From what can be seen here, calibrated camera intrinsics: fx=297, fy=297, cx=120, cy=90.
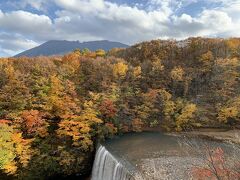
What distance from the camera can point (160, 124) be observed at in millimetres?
37469

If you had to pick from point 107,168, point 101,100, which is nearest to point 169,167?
point 107,168

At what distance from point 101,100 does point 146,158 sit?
1238 cm

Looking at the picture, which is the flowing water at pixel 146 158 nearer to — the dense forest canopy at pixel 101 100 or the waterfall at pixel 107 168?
the waterfall at pixel 107 168

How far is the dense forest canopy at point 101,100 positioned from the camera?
91.3ft

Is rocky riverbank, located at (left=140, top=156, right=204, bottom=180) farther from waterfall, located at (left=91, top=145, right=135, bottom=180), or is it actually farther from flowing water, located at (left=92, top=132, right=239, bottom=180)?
waterfall, located at (left=91, top=145, right=135, bottom=180)

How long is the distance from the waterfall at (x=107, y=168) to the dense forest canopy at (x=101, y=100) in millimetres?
2599

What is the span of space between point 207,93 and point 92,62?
17.2m

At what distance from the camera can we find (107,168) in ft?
76.8

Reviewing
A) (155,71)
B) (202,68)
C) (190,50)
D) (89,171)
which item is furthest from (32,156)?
(190,50)

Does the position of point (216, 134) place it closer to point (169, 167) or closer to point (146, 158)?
point (146, 158)

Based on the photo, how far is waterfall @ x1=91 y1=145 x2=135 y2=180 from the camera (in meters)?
20.2

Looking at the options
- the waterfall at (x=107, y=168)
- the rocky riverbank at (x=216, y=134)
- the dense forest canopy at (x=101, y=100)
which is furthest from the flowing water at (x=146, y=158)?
the dense forest canopy at (x=101, y=100)

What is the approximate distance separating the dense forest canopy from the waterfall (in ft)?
8.53

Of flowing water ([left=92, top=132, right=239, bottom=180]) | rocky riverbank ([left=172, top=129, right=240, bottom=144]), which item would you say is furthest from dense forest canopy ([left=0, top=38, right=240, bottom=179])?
flowing water ([left=92, top=132, right=239, bottom=180])
